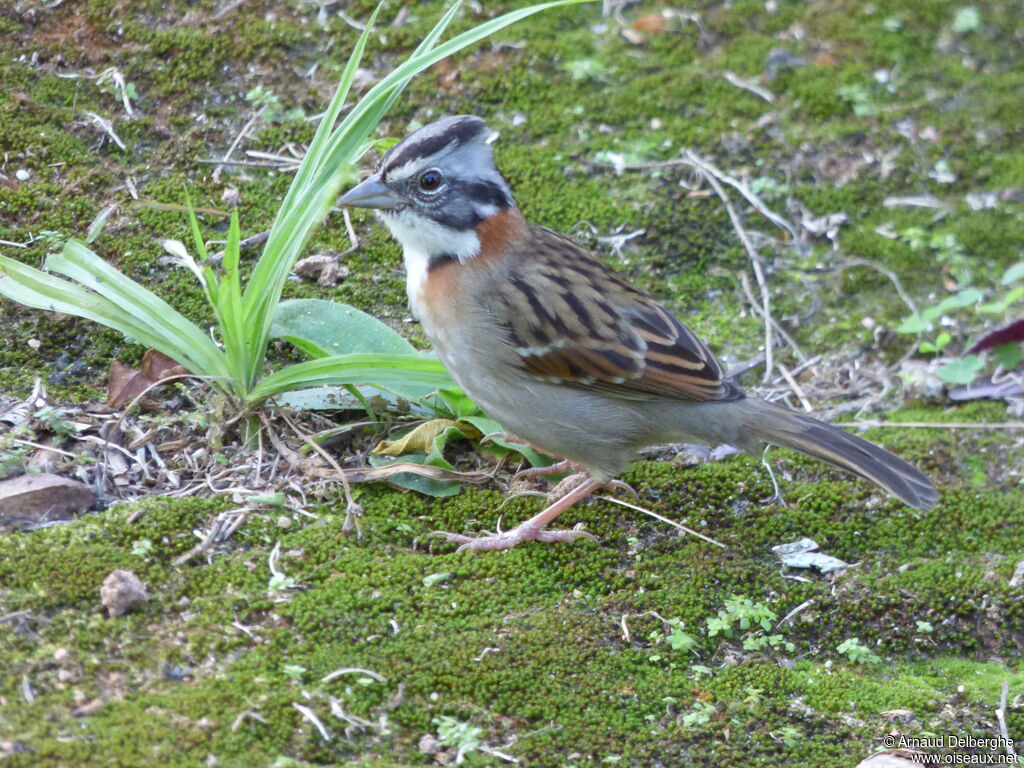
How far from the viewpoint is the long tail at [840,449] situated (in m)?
4.45

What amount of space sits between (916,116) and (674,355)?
3.36 metres

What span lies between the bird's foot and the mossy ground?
74 millimetres

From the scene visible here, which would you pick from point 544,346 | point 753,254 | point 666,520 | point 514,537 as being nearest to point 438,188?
point 544,346

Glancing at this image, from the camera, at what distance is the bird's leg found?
4.34 metres

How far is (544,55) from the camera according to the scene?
6.82m

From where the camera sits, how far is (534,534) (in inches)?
176

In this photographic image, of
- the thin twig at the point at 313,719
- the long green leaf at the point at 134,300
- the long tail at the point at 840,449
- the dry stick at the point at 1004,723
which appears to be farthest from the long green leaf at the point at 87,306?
the dry stick at the point at 1004,723

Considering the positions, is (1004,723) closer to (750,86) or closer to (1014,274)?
(1014,274)

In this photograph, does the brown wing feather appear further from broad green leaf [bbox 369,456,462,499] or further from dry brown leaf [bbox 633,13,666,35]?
dry brown leaf [bbox 633,13,666,35]

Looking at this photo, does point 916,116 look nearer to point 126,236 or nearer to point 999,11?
point 999,11

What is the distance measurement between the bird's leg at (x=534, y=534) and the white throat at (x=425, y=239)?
0.95m

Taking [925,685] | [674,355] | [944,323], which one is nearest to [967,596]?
[925,685]

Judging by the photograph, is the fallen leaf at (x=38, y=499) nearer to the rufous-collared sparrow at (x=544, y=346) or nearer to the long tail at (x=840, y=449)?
the rufous-collared sparrow at (x=544, y=346)

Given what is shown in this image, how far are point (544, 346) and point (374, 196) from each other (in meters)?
0.88
